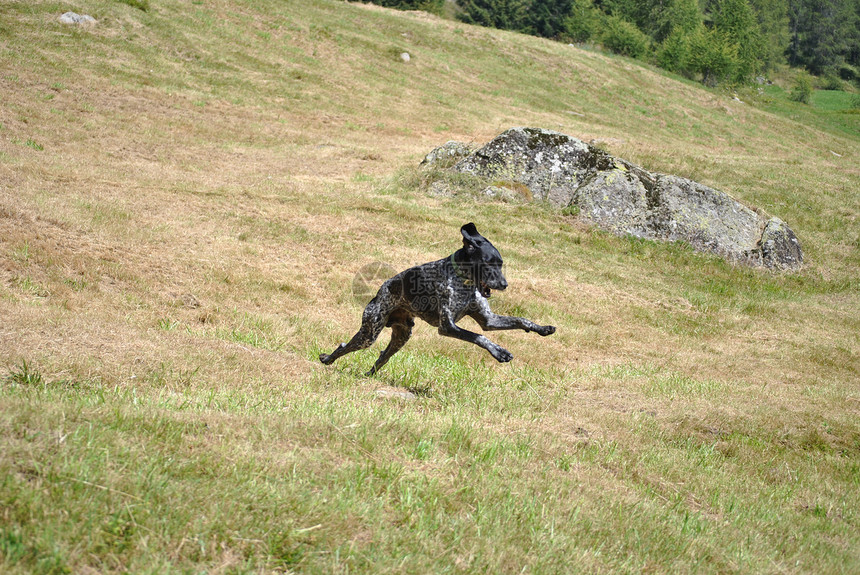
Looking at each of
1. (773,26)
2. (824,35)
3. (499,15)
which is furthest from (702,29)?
(824,35)

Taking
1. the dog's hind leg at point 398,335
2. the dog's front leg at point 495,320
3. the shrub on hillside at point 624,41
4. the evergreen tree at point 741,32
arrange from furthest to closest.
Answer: the evergreen tree at point 741,32, the shrub on hillside at point 624,41, the dog's hind leg at point 398,335, the dog's front leg at point 495,320

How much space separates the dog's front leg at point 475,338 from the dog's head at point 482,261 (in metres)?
0.51

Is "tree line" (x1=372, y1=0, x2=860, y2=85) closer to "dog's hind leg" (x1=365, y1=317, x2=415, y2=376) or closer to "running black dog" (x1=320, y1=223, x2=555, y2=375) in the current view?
"dog's hind leg" (x1=365, y1=317, x2=415, y2=376)

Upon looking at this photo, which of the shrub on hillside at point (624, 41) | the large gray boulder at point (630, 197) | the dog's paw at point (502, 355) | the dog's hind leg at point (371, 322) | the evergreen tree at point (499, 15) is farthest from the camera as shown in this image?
the evergreen tree at point (499, 15)

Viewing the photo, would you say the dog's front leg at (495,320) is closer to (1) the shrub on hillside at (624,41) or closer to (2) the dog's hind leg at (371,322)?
(2) the dog's hind leg at (371,322)

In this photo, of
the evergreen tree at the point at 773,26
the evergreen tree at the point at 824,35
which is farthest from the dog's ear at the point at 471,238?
the evergreen tree at the point at 824,35

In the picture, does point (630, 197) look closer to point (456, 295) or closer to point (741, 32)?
point (456, 295)

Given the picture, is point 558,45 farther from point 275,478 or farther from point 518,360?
point 275,478

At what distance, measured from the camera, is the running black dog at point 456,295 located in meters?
6.62

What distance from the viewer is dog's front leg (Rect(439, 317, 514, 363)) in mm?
6277

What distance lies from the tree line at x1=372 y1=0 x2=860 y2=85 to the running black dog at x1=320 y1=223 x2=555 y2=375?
72443 millimetres

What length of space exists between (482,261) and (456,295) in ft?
1.54

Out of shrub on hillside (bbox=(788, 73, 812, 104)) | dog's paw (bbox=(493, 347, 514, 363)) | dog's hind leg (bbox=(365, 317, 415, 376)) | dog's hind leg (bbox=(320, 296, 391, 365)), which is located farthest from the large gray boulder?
shrub on hillside (bbox=(788, 73, 812, 104))

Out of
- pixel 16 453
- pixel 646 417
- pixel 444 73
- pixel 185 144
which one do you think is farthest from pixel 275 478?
pixel 444 73
